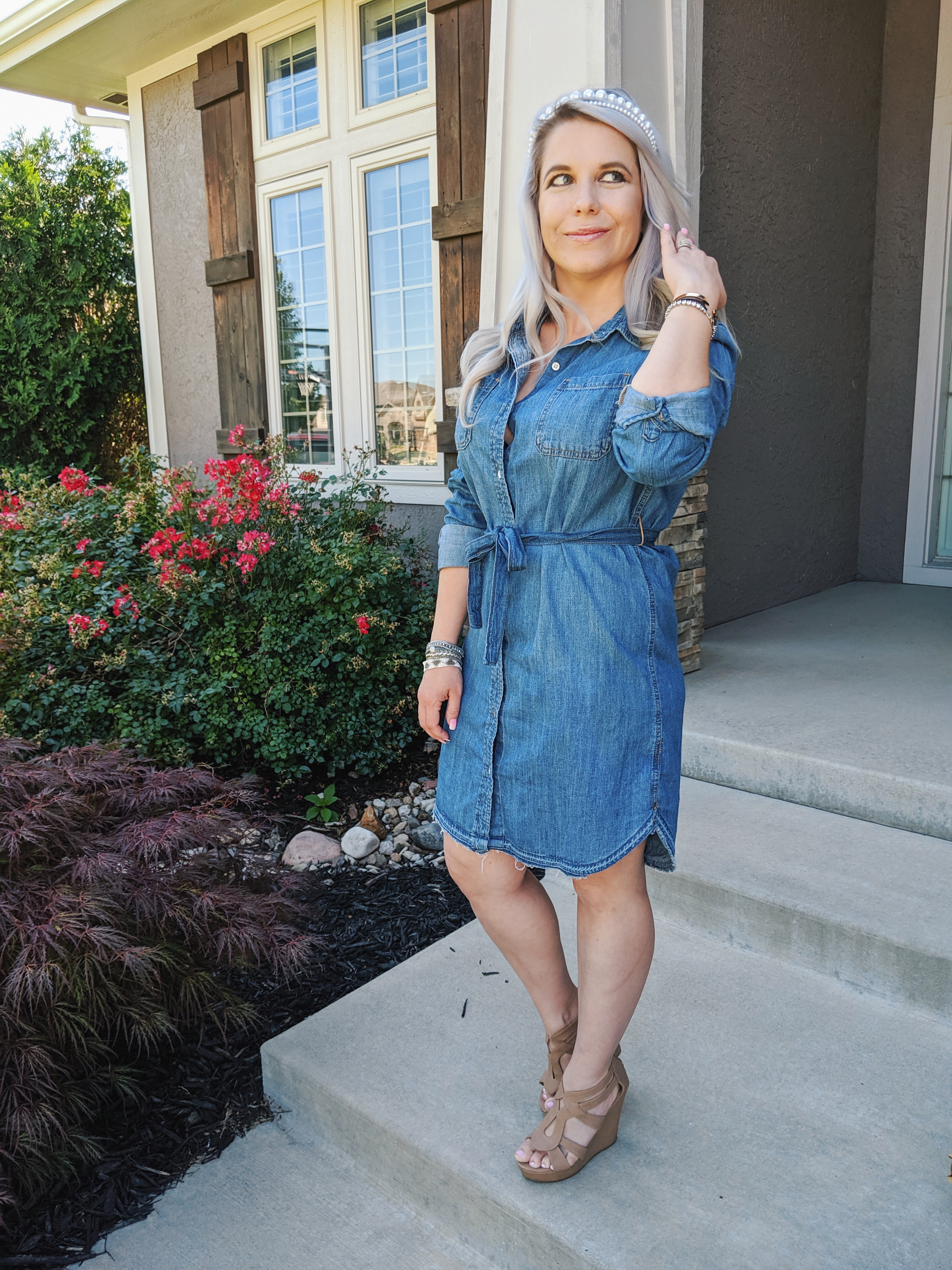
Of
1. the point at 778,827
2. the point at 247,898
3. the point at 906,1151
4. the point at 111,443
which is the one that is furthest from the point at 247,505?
the point at 111,443

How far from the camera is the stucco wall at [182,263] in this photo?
5.76m

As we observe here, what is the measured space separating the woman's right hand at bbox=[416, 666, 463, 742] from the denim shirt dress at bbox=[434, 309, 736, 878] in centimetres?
7

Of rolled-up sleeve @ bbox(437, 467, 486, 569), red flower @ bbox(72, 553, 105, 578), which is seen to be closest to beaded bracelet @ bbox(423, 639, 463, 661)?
rolled-up sleeve @ bbox(437, 467, 486, 569)

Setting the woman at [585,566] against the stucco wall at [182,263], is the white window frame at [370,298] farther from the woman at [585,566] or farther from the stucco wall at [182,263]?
the woman at [585,566]

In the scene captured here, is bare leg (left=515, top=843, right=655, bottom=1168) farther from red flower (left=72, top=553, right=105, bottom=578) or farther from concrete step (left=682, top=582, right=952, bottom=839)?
red flower (left=72, top=553, right=105, bottom=578)

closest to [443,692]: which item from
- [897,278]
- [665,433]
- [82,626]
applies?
[665,433]

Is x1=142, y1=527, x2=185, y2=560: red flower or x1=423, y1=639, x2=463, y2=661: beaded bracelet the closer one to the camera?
x1=423, y1=639, x2=463, y2=661: beaded bracelet

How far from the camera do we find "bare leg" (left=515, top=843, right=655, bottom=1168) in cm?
144

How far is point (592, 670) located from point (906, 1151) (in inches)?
38.6

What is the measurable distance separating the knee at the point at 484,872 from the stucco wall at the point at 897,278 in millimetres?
4055

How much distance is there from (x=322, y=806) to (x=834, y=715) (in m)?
1.77

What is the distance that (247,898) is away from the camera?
2041mm

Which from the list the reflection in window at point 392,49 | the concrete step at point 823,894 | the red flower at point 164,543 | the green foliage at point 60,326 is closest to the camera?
the concrete step at point 823,894

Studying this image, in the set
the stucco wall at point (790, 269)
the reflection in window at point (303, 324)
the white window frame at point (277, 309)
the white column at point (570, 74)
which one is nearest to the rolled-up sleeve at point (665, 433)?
the white column at point (570, 74)
